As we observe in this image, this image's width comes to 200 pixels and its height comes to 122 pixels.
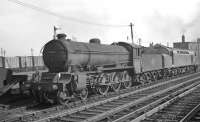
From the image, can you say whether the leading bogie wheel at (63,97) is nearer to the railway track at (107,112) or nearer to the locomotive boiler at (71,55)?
the locomotive boiler at (71,55)

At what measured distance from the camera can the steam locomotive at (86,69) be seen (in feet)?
42.7

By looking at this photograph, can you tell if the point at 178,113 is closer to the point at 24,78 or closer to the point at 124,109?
the point at 124,109

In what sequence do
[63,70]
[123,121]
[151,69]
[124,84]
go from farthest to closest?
[151,69] < [124,84] < [63,70] < [123,121]

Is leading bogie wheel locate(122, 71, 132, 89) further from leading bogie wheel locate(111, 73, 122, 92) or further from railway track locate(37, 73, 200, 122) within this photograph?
railway track locate(37, 73, 200, 122)

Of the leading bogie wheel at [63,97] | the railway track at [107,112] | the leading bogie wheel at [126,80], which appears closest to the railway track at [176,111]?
the railway track at [107,112]

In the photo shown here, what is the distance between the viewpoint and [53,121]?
9.47 metres

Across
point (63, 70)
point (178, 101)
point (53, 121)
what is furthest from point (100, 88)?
point (53, 121)

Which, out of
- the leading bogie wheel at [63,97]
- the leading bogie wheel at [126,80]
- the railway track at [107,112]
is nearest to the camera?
the railway track at [107,112]

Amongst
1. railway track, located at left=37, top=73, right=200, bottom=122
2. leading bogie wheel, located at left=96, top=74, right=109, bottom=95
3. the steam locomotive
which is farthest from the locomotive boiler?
railway track, located at left=37, top=73, right=200, bottom=122

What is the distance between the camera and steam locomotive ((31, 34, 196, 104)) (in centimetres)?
1302

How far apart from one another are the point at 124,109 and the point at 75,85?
3.36 meters

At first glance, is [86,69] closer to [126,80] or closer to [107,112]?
[126,80]

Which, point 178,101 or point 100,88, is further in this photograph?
point 100,88

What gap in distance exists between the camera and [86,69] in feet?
49.3
